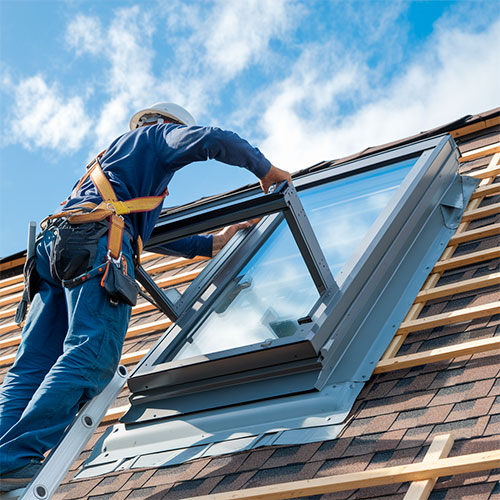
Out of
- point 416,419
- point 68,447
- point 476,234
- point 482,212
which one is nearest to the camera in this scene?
point 416,419

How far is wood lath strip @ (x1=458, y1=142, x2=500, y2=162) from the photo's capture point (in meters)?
4.35

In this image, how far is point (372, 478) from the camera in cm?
219

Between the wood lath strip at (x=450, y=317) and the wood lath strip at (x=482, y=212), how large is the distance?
83cm

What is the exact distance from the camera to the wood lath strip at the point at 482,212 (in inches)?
140

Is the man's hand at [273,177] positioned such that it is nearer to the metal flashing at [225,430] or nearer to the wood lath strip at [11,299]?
the metal flashing at [225,430]

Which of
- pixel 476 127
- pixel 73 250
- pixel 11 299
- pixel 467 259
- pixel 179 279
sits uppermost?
pixel 476 127

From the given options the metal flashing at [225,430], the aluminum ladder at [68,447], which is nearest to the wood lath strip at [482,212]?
the metal flashing at [225,430]

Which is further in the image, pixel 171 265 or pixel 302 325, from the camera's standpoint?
pixel 171 265

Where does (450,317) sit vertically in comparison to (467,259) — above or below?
below

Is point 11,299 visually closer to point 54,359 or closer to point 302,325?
point 54,359

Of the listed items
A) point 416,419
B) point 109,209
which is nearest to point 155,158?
point 109,209

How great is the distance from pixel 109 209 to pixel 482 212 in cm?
181

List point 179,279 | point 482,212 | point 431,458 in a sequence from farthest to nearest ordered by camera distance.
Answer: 1. point 179,279
2. point 482,212
3. point 431,458

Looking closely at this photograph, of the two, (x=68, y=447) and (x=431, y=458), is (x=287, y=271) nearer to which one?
(x=68, y=447)
